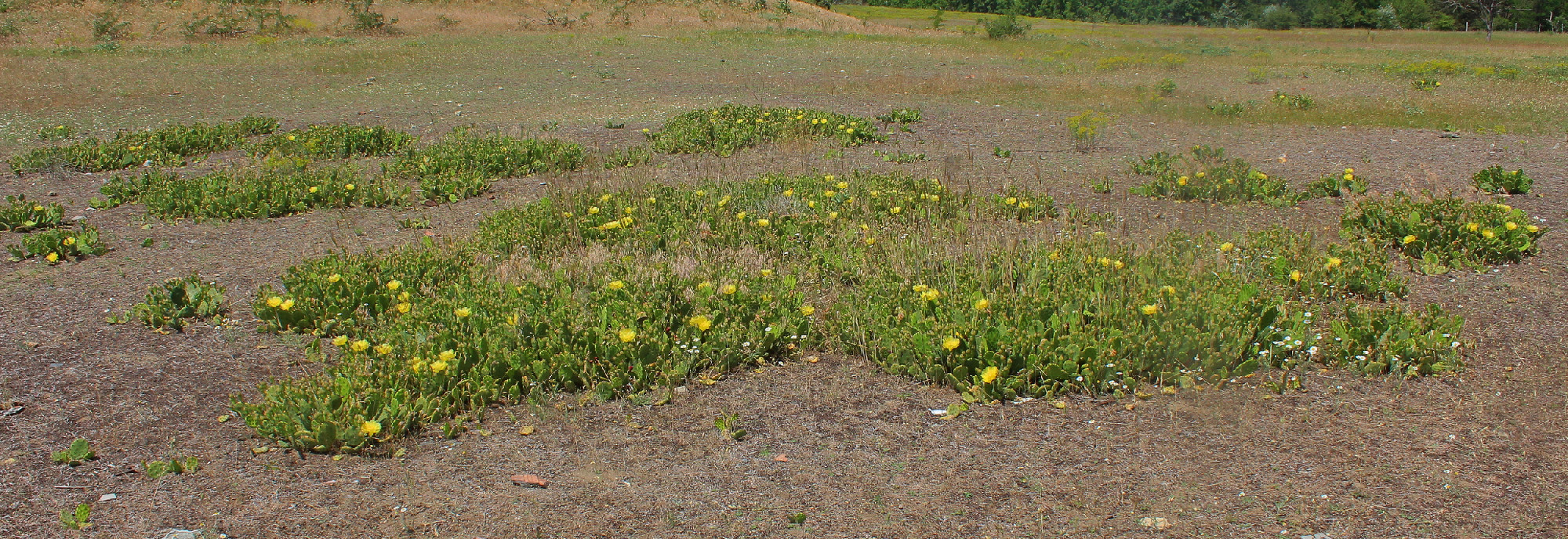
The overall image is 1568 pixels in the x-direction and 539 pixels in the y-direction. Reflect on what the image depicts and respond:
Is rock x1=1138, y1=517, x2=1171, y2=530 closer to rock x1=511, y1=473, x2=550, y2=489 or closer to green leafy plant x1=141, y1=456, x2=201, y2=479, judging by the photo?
rock x1=511, y1=473, x2=550, y2=489

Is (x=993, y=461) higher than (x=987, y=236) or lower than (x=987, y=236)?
lower

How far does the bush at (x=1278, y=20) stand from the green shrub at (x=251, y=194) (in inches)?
2074

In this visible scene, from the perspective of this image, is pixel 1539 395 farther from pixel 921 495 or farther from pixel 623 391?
pixel 623 391

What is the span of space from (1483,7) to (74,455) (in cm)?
5919

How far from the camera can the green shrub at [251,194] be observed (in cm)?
727

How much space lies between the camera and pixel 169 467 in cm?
346

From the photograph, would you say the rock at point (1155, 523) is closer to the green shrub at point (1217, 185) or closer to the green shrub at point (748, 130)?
the green shrub at point (1217, 185)

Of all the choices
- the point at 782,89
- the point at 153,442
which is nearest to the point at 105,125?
the point at 782,89

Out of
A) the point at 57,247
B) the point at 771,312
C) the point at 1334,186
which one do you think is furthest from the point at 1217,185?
the point at 57,247

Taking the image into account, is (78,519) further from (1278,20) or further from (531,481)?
(1278,20)

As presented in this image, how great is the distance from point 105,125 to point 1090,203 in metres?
11.5

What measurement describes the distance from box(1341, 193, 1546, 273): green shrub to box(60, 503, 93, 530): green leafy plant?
609 cm

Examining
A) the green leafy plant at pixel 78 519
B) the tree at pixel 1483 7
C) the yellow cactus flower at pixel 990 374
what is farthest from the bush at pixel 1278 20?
the green leafy plant at pixel 78 519

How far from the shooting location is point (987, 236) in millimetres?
5543
